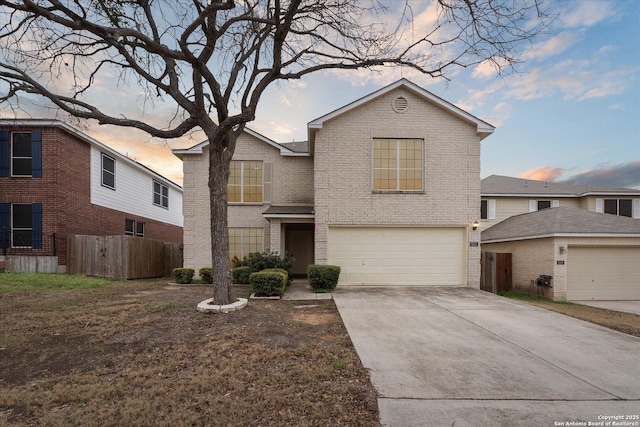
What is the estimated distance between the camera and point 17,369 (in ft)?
14.5

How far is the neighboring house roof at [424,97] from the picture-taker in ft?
39.1

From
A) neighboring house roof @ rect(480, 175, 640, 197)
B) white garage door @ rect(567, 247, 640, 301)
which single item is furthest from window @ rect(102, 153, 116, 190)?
white garage door @ rect(567, 247, 640, 301)

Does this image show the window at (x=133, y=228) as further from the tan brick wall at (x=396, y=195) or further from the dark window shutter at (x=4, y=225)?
the tan brick wall at (x=396, y=195)

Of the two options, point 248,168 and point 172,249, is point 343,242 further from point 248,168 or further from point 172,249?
point 172,249

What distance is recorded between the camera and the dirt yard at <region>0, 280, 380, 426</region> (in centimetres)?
319

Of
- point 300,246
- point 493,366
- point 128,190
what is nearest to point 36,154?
point 128,190

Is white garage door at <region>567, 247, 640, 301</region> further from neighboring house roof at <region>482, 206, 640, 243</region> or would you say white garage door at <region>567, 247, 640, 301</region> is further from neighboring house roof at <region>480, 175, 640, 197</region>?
neighboring house roof at <region>480, 175, 640, 197</region>

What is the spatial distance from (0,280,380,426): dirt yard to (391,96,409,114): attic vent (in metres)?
8.60

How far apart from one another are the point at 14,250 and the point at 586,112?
25.8 m

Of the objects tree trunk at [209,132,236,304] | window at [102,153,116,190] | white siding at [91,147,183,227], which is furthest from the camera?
window at [102,153,116,190]

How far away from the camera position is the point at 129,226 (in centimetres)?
2025

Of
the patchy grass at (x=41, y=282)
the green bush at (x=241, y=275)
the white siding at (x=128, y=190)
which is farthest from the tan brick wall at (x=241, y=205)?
the white siding at (x=128, y=190)

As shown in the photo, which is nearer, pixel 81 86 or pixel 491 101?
pixel 81 86

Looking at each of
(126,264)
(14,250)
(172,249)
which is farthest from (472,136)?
(14,250)
